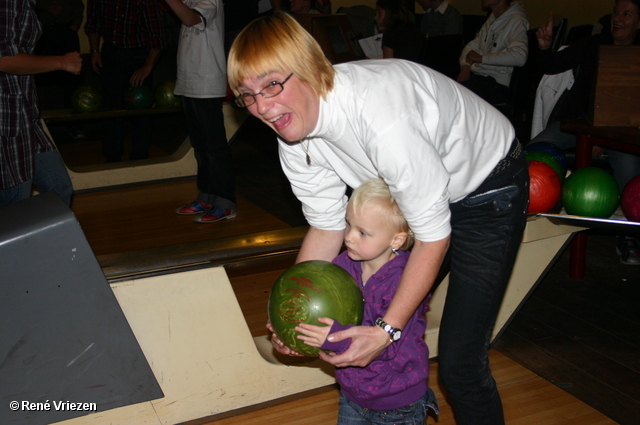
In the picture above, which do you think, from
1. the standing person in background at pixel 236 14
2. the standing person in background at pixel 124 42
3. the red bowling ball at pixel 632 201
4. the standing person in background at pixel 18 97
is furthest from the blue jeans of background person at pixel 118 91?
the red bowling ball at pixel 632 201

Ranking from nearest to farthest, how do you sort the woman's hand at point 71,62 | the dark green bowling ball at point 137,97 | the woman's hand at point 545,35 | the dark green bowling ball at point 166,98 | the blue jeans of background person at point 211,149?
1. the woman's hand at point 71,62
2. the woman's hand at point 545,35
3. the blue jeans of background person at point 211,149
4. the dark green bowling ball at point 137,97
5. the dark green bowling ball at point 166,98

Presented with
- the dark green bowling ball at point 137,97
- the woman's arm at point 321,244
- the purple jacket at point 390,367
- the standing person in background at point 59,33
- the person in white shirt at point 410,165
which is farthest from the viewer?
the standing person in background at point 59,33

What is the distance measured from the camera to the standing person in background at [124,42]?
436cm

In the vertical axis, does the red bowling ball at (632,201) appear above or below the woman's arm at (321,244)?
below

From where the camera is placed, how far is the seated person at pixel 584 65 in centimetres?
318

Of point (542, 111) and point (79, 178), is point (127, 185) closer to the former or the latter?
point (79, 178)

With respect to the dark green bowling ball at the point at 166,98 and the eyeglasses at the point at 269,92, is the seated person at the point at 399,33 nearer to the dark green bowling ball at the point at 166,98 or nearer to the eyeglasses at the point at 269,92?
the dark green bowling ball at the point at 166,98

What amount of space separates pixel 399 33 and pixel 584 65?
1590mm

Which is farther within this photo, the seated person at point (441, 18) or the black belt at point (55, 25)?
the black belt at point (55, 25)

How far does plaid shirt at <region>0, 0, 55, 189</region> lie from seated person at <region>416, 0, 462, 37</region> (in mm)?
4058

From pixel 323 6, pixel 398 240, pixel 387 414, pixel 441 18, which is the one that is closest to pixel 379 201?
pixel 398 240

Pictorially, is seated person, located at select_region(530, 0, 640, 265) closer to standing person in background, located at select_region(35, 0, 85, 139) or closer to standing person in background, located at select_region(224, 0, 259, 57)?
standing person in background, located at select_region(224, 0, 259, 57)

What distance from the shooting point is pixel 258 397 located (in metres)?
2.14

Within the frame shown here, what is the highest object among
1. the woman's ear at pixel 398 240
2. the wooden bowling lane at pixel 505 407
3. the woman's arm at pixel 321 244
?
the woman's ear at pixel 398 240
